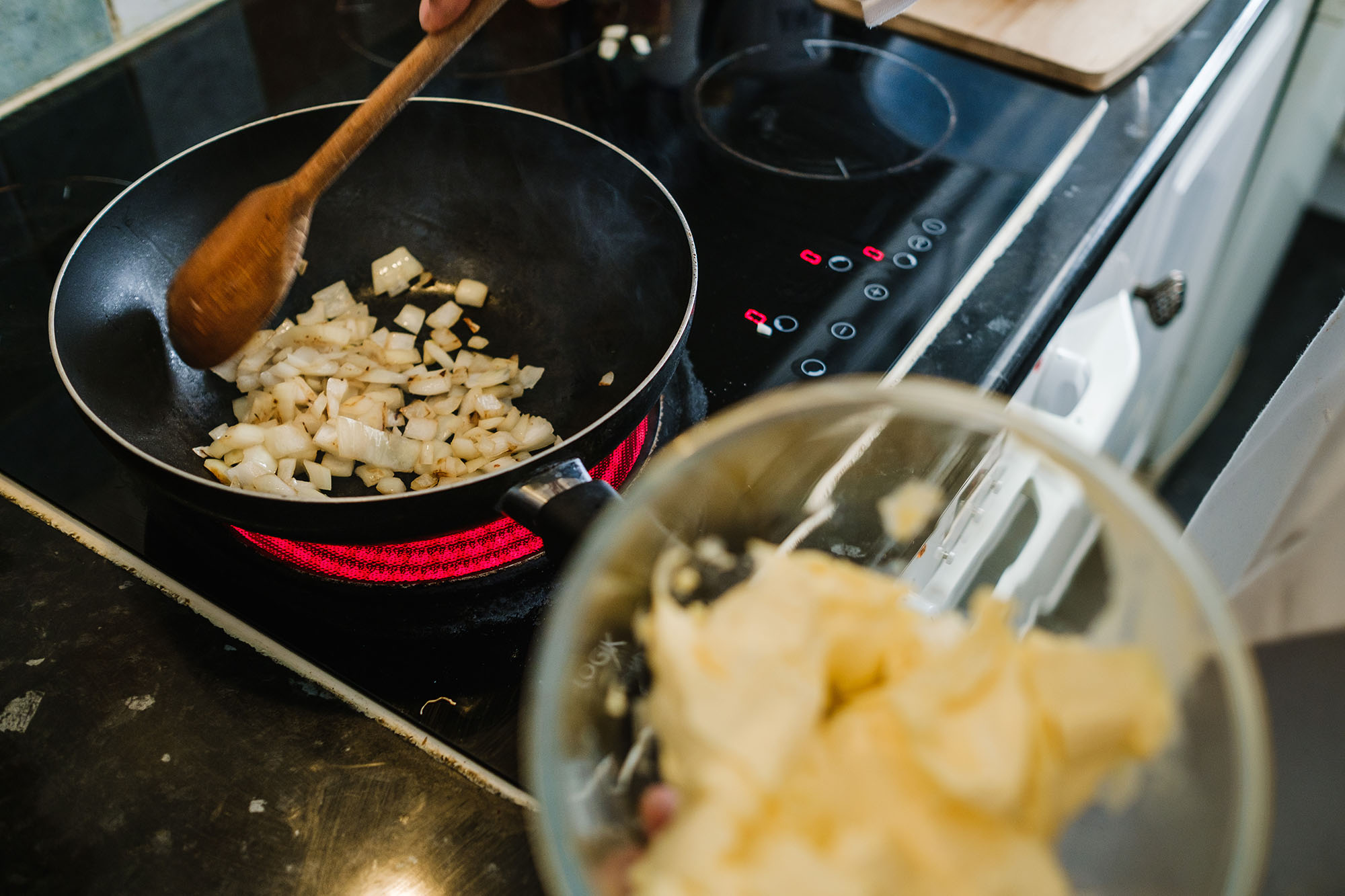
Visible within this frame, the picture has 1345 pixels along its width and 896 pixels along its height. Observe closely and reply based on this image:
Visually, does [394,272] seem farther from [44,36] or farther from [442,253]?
[44,36]

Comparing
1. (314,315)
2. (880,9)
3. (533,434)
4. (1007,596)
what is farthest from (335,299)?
(1007,596)

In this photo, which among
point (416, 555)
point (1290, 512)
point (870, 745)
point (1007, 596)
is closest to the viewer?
point (870, 745)

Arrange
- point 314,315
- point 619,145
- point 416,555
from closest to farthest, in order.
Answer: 1. point 416,555
2. point 314,315
3. point 619,145

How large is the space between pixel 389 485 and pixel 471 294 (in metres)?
0.22

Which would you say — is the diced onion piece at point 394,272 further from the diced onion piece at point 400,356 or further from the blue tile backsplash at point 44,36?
the blue tile backsplash at point 44,36

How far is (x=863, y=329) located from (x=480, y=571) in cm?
37

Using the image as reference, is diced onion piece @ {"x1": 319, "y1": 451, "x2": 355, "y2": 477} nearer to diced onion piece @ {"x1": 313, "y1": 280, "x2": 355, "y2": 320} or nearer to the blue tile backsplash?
diced onion piece @ {"x1": 313, "y1": 280, "x2": 355, "y2": 320}

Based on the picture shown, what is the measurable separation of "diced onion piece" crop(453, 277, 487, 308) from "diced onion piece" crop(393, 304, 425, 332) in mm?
37

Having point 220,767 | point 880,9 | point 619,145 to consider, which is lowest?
point 220,767

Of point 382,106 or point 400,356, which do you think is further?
point 400,356

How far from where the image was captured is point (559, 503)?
0.50 meters

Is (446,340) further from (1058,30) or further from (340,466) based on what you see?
(1058,30)

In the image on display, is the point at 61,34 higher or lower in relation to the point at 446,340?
higher

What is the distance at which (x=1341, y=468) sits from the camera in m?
0.49
